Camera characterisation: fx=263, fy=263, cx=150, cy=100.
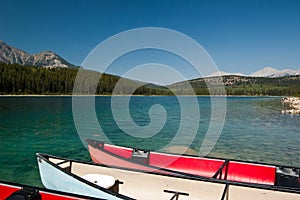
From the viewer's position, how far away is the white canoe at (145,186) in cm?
575

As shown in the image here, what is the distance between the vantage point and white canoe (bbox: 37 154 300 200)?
226 inches

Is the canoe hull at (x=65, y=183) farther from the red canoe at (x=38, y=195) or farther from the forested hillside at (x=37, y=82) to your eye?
the forested hillside at (x=37, y=82)

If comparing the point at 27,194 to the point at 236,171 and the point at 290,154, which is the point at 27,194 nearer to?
the point at 236,171

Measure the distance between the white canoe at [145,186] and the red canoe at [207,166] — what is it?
311 millimetres

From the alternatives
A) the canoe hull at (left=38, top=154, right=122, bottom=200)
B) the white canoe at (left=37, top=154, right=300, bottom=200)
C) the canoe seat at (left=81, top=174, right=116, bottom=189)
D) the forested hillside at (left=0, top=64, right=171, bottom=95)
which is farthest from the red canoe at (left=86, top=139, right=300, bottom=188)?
the forested hillside at (left=0, top=64, right=171, bottom=95)

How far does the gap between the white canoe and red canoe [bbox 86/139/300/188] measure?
1.02 feet

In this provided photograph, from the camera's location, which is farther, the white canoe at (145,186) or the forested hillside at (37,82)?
the forested hillside at (37,82)

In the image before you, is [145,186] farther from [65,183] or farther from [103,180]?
[65,183]

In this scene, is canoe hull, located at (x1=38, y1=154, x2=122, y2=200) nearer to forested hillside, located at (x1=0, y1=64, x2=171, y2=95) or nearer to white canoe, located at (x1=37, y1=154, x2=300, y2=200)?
white canoe, located at (x1=37, y1=154, x2=300, y2=200)

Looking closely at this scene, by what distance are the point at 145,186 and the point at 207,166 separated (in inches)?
102

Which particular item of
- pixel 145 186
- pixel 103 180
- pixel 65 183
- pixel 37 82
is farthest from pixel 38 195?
pixel 37 82

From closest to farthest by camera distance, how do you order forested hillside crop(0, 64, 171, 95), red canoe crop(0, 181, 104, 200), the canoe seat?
red canoe crop(0, 181, 104, 200) → the canoe seat → forested hillside crop(0, 64, 171, 95)

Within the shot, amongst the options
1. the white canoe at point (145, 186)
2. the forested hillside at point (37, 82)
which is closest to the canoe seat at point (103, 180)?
the white canoe at point (145, 186)

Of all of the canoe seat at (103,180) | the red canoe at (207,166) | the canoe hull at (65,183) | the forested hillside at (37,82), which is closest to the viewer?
the canoe hull at (65,183)
